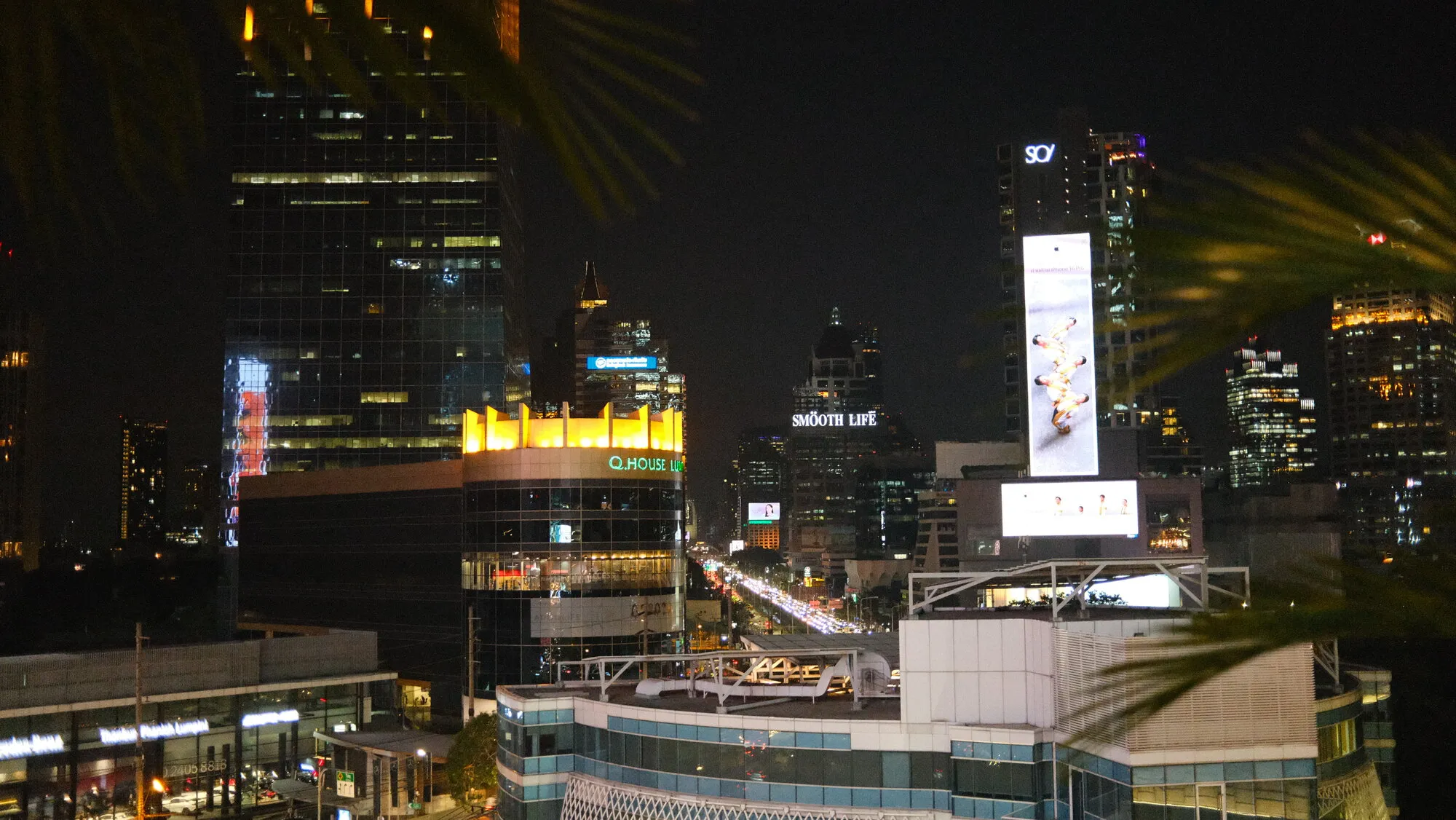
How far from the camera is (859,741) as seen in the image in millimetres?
27891

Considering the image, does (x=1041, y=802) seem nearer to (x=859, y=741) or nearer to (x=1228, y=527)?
(x=859, y=741)

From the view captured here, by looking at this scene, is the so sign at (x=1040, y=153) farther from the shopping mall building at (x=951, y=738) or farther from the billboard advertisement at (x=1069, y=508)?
the shopping mall building at (x=951, y=738)

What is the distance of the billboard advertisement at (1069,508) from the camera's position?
67.3 metres

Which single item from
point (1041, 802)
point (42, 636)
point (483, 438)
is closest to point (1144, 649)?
point (1041, 802)

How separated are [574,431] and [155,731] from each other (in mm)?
21434

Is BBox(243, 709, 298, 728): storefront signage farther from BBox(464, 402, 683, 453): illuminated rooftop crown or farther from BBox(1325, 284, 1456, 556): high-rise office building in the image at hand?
BBox(1325, 284, 1456, 556): high-rise office building

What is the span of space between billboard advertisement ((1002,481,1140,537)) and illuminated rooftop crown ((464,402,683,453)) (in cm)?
2214

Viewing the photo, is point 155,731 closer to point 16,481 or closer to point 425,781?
point 425,781

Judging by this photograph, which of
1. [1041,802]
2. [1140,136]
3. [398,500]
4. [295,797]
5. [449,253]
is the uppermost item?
[1140,136]

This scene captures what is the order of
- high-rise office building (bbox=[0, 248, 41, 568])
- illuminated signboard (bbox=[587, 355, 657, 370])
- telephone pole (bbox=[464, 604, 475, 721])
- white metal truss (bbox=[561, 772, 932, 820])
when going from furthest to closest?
1. illuminated signboard (bbox=[587, 355, 657, 370])
2. high-rise office building (bbox=[0, 248, 41, 568])
3. telephone pole (bbox=[464, 604, 475, 721])
4. white metal truss (bbox=[561, 772, 932, 820])

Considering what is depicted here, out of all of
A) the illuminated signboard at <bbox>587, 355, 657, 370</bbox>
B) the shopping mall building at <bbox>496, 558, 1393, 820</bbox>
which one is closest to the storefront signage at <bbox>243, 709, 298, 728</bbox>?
the shopping mall building at <bbox>496, 558, 1393, 820</bbox>

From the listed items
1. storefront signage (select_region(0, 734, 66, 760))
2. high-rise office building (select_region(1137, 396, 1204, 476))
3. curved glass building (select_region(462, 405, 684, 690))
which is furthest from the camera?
high-rise office building (select_region(1137, 396, 1204, 476))

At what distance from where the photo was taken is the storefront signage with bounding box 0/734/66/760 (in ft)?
128

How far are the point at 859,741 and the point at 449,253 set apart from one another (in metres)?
69.6
